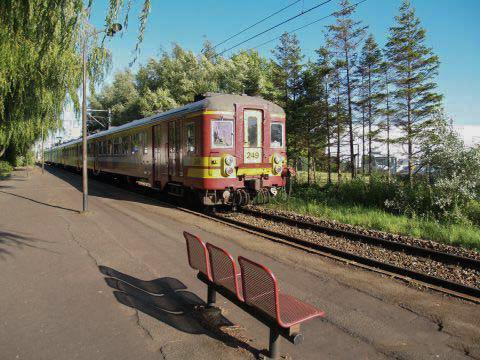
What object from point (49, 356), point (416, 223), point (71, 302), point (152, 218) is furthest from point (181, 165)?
point (49, 356)

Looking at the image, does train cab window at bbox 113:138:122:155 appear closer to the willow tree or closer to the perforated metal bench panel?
the willow tree

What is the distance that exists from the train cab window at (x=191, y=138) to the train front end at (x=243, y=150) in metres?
0.68

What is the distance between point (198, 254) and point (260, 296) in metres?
1.53

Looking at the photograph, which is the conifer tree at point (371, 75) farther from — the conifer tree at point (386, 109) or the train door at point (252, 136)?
the train door at point (252, 136)

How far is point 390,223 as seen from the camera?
1083cm

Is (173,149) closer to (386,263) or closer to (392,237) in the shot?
(392,237)

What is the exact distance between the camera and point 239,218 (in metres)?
12.1

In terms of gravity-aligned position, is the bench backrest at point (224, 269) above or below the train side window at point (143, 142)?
below

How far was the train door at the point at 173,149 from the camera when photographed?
1325 cm

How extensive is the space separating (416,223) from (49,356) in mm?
9244

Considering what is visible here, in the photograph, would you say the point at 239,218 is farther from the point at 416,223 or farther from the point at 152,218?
the point at 416,223

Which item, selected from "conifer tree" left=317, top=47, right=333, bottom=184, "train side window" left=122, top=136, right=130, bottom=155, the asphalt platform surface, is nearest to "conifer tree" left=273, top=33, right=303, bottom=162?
"conifer tree" left=317, top=47, right=333, bottom=184

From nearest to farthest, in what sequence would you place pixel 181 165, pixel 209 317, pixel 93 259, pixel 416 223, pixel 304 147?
pixel 209 317
pixel 93 259
pixel 416 223
pixel 181 165
pixel 304 147

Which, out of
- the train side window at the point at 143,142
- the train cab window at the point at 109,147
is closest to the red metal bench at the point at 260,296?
the train side window at the point at 143,142
